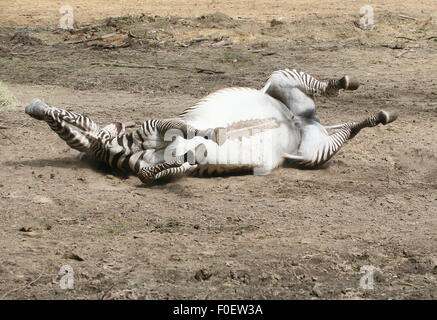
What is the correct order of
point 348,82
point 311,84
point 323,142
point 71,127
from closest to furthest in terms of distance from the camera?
point 71,127 → point 323,142 → point 348,82 → point 311,84

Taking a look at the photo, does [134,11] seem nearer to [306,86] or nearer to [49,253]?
[306,86]

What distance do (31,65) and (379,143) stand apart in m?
5.63

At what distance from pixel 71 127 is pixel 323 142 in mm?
2364

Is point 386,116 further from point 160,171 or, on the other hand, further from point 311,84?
point 160,171

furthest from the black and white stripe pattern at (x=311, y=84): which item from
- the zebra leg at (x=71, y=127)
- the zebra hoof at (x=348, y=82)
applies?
the zebra leg at (x=71, y=127)

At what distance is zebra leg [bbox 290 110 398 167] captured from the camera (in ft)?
25.3

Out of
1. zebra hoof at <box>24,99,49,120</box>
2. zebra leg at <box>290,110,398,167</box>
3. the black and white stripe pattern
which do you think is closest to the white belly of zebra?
zebra leg at <box>290,110,398,167</box>

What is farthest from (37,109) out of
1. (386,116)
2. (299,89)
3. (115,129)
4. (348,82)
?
(386,116)

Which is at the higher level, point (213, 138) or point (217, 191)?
point (213, 138)

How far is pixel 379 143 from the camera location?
8.40 metres

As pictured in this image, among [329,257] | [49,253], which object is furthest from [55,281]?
[329,257]

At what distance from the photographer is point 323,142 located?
7.85 meters

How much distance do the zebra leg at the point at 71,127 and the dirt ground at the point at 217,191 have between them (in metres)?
0.25

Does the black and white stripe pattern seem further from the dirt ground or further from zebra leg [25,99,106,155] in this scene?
zebra leg [25,99,106,155]
